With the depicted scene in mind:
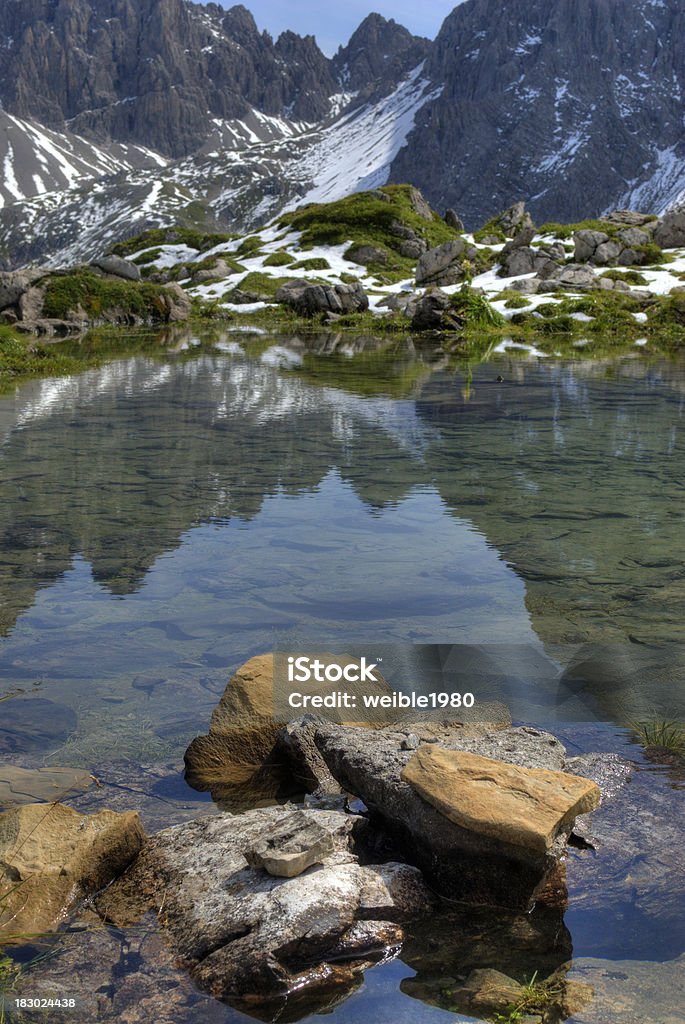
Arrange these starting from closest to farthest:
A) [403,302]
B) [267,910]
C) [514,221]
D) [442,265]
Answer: [267,910]
[403,302]
[442,265]
[514,221]

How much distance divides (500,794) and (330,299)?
76286 millimetres

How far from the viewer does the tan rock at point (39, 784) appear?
20.8 feet

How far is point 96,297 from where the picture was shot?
251 feet

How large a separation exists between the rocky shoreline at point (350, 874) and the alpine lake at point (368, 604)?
0.07m

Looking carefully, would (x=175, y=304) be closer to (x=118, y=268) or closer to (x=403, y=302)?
(x=118, y=268)

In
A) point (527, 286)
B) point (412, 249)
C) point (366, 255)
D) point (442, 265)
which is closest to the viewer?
point (527, 286)

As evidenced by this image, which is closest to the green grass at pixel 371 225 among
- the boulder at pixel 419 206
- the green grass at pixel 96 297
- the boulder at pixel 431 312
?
the boulder at pixel 419 206

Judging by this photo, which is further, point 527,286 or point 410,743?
point 527,286

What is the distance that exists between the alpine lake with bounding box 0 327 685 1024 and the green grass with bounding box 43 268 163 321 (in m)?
52.8

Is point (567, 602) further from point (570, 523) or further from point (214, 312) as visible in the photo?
point (214, 312)

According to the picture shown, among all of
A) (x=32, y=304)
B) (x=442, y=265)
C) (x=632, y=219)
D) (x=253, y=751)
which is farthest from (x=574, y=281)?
(x=253, y=751)

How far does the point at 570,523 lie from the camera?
533 inches

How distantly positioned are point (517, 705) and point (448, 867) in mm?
2618

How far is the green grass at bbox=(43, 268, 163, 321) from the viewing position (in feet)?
241
